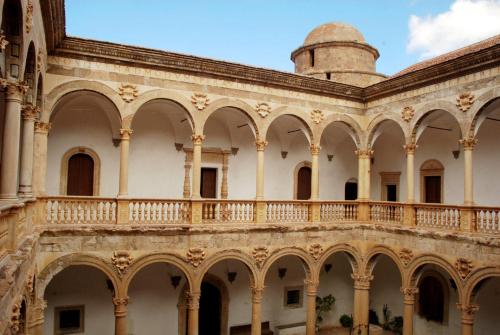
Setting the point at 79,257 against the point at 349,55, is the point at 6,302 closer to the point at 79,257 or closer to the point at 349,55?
the point at 79,257

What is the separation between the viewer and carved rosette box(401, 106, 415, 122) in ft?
40.0

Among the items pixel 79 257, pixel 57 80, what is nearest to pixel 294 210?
pixel 79 257

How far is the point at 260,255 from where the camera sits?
1158 cm

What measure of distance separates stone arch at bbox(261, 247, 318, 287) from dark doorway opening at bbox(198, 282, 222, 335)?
283 cm

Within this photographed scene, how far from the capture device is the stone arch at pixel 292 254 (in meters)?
11.8

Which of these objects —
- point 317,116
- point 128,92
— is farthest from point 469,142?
point 128,92

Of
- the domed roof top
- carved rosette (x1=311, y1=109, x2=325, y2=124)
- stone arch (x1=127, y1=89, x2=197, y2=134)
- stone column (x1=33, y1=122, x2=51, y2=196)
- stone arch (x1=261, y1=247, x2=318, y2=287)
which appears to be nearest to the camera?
stone column (x1=33, y1=122, x2=51, y2=196)

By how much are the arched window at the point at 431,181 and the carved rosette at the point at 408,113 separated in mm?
2526

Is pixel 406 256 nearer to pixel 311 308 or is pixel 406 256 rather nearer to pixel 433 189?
pixel 311 308

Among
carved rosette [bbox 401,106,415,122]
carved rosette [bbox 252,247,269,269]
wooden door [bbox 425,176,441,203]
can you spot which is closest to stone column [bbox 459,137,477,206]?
carved rosette [bbox 401,106,415,122]

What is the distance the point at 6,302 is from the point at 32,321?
5206mm

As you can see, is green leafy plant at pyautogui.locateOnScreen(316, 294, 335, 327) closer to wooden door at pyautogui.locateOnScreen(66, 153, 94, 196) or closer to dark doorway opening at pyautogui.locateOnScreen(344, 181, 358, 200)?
dark doorway opening at pyautogui.locateOnScreen(344, 181, 358, 200)

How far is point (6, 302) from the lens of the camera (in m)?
4.51

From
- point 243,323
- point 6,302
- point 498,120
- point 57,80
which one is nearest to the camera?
point 6,302
